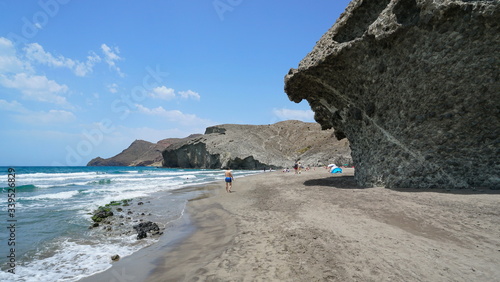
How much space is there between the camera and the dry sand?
434cm

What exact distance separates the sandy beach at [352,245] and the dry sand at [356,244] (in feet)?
0.06

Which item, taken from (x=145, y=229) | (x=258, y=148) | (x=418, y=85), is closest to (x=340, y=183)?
(x=418, y=85)

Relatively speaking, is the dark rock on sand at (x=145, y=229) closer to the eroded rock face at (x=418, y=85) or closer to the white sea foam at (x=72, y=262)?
the white sea foam at (x=72, y=262)

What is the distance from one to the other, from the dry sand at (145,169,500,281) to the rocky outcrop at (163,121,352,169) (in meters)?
45.3

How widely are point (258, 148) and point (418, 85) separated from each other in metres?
68.0

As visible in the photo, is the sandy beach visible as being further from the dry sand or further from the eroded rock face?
the eroded rock face

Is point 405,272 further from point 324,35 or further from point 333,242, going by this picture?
point 324,35

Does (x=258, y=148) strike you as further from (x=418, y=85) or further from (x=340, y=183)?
(x=418, y=85)

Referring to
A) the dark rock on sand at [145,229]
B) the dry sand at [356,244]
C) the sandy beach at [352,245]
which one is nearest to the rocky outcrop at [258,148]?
the sandy beach at [352,245]

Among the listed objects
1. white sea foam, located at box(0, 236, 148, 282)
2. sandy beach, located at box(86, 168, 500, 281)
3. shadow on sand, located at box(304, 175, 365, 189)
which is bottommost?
white sea foam, located at box(0, 236, 148, 282)

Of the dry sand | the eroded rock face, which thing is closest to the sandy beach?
the dry sand

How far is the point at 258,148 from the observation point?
78.8m

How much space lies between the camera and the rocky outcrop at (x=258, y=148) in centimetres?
7056

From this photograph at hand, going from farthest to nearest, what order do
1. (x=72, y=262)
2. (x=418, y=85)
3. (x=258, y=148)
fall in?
1. (x=258, y=148)
2. (x=418, y=85)
3. (x=72, y=262)
